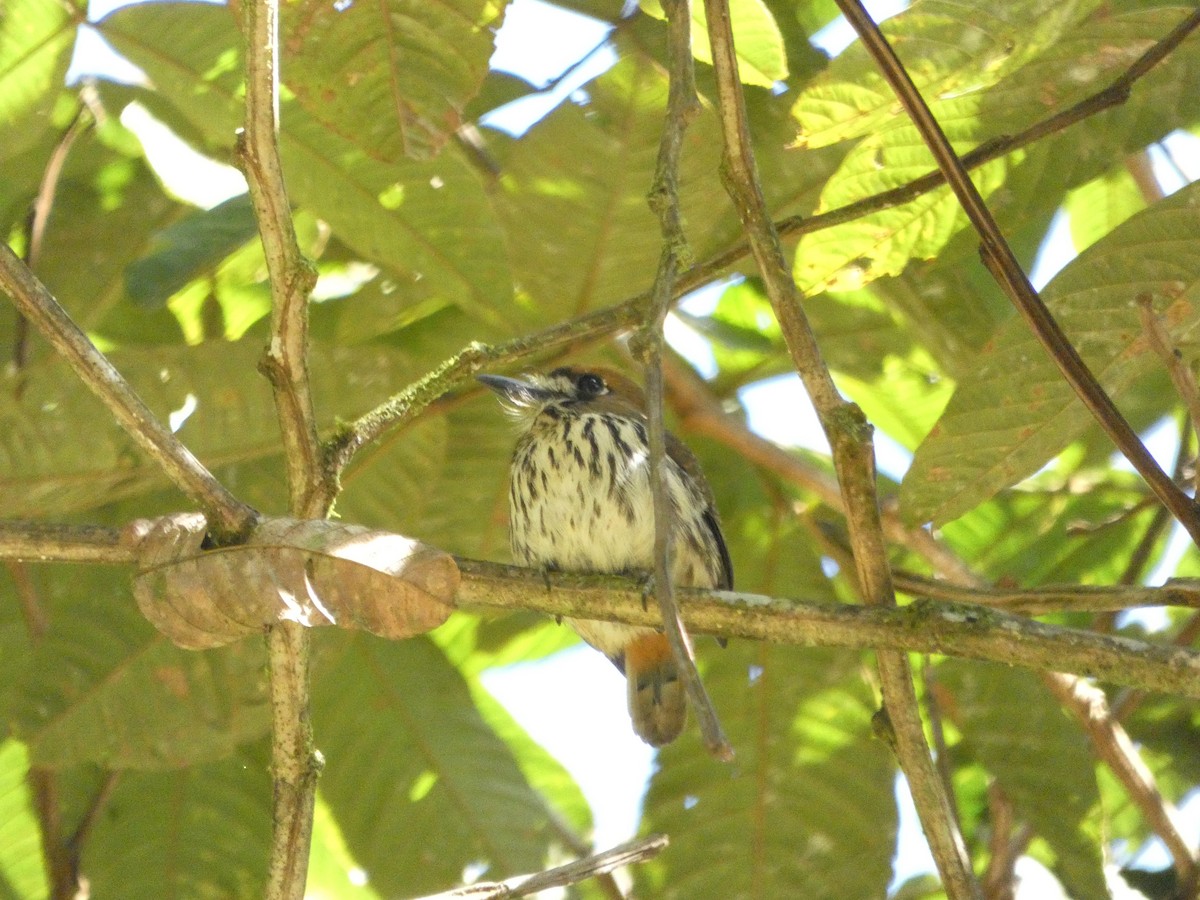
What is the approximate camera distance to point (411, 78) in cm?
243

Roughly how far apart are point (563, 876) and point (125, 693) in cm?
139

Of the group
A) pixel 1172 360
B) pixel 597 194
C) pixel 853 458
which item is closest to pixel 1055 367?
pixel 1172 360

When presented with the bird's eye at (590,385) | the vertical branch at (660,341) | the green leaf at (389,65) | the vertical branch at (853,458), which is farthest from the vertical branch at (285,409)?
the bird's eye at (590,385)

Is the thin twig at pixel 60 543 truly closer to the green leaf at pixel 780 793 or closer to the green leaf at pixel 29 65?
the green leaf at pixel 29 65

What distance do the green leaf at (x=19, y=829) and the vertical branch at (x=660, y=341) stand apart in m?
1.91

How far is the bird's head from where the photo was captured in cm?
326

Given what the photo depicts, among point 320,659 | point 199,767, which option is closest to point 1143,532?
point 320,659

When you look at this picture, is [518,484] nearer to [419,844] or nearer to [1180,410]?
[419,844]

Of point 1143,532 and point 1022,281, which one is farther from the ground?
point 1143,532

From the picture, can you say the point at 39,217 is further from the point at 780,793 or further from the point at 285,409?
the point at 780,793

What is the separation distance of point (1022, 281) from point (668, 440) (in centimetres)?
139

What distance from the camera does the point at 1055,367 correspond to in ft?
7.44

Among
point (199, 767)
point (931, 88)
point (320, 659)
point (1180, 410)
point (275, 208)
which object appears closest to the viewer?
point (275, 208)

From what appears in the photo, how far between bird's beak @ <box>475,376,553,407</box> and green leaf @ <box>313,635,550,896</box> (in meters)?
0.65
